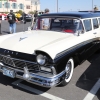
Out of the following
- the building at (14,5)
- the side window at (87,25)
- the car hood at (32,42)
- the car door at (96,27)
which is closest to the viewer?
the car hood at (32,42)

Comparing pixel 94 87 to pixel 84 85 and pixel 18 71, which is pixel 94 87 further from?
pixel 18 71

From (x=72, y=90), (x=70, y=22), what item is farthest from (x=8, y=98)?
(x=70, y=22)

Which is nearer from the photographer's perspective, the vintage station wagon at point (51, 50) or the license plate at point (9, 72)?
the vintage station wagon at point (51, 50)

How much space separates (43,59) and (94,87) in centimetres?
140

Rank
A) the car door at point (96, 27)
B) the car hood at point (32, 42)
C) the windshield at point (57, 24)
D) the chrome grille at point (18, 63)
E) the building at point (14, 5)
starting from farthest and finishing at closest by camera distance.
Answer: the building at point (14, 5) → the car door at point (96, 27) → the windshield at point (57, 24) → the car hood at point (32, 42) → the chrome grille at point (18, 63)

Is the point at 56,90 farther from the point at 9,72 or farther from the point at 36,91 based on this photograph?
the point at 9,72

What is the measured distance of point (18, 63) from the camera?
341 cm

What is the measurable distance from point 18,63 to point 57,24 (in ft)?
5.70

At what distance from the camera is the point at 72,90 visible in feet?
11.7

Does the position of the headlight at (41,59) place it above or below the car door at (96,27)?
below

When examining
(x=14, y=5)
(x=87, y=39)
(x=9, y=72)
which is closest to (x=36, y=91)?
(x=9, y=72)

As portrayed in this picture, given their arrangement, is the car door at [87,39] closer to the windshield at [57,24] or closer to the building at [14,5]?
the windshield at [57,24]

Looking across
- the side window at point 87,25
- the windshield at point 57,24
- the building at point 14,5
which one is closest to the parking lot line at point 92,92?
the windshield at point 57,24

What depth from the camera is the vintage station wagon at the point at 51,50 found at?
123 inches
